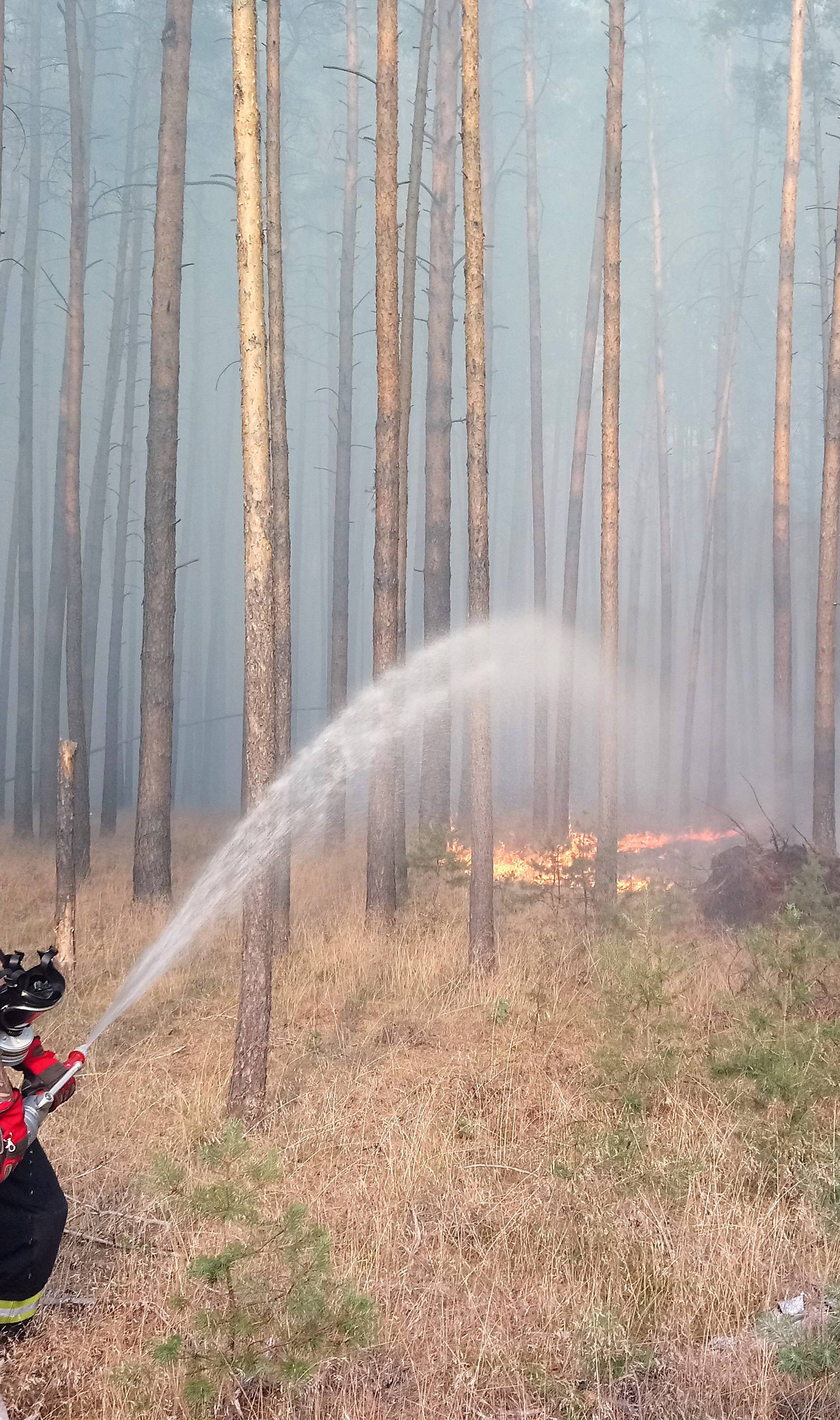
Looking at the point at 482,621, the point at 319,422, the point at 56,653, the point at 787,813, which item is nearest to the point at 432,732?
the point at 482,621

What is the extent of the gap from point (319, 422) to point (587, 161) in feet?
72.4

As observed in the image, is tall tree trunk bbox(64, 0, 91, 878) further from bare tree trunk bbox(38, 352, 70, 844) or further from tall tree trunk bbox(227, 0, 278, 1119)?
tall tree trunk bbox(227, 0, 278, 1119)

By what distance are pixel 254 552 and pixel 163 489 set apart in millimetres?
6121

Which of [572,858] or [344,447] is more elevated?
[344,447]

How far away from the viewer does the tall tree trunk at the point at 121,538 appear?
18.9m

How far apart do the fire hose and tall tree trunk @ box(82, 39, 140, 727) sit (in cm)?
1496

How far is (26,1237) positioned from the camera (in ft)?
12.5

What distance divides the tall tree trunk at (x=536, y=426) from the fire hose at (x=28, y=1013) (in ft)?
43.5

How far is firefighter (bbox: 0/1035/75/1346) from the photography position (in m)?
3.76

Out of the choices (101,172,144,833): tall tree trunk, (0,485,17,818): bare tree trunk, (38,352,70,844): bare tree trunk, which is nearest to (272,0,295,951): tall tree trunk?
(38,352,70,844): bare tree trunk

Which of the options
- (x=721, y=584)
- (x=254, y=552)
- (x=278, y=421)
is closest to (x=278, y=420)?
(x=278, y=421)

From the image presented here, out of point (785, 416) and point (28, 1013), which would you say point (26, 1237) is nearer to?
point (28, 1013)

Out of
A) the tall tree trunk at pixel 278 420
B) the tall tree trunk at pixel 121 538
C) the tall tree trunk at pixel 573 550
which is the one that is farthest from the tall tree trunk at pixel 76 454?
the tall tree trunk at pixel 573 550

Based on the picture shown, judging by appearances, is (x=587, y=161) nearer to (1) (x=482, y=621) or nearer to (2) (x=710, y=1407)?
(1) (x=482, y=621)
